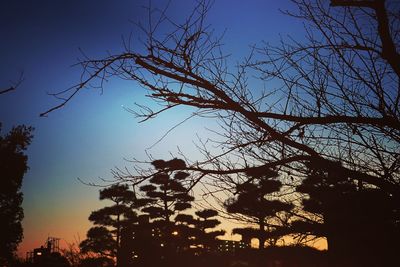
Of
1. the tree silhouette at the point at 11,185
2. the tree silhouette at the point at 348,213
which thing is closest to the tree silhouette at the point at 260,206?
Answer: the tree silhouette at the point at 348,213

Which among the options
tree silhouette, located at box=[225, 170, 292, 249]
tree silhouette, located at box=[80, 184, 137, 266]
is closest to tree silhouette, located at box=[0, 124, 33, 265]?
tree silhouette, located at box=[80, 184, 137, 266]

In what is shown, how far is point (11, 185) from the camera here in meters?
23.2

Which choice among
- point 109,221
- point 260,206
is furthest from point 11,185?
point 260,206

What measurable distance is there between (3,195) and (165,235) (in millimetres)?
10964

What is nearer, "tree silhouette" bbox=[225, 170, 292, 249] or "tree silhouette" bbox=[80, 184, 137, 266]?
"tree silhouette" bbox=[225, 170, 292, 249]

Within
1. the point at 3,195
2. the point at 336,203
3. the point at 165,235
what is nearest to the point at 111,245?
the point at 165,235

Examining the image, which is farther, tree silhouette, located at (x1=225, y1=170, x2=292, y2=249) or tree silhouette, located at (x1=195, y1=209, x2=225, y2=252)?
tree silhouette, located at (x1=195, y1=209, x2=225, y2=252)

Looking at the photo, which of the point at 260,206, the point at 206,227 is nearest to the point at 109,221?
the point at 206,227

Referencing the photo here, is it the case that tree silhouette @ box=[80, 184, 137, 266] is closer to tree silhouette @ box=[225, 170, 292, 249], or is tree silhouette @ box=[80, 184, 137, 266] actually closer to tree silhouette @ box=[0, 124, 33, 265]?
tree silhouette @ box=[0, 124, 33, 265]

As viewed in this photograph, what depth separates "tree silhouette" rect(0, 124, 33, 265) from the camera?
22172mm

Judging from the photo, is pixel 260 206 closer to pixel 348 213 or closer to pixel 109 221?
pixel 348 213

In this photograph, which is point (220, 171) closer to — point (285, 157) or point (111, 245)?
point (285, 157)

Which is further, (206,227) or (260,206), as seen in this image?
(206,227)

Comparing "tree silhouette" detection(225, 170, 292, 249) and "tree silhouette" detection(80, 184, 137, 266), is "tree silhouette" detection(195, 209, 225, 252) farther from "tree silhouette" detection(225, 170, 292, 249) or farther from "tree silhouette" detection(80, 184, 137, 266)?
"tree silhouette" detection(225, 170, 292, 249)
